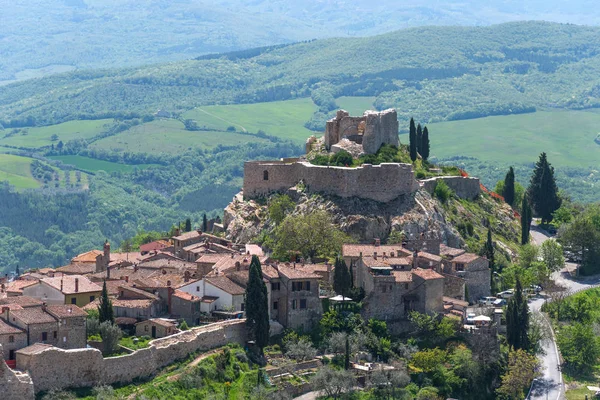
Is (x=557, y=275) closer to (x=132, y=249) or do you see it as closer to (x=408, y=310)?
(x=408, y=310)

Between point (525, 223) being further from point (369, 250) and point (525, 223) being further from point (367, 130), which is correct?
point (369, 250)

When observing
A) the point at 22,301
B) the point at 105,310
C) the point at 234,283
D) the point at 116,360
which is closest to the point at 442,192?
the point at 234,283

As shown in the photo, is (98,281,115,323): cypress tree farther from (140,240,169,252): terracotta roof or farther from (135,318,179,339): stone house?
(140,240,169,252): terracotta roof

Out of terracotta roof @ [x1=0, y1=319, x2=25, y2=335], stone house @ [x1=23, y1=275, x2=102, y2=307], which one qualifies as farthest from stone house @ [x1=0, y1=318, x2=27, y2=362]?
stone house @ [x1=23, y1=275, x2=102, y2=307]

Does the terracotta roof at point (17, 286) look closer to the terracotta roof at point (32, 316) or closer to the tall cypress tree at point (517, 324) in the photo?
the terracotta roof at point (32, 316)

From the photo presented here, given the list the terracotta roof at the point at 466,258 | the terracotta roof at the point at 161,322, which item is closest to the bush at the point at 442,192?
the terracotta roof at the point at 466,258
